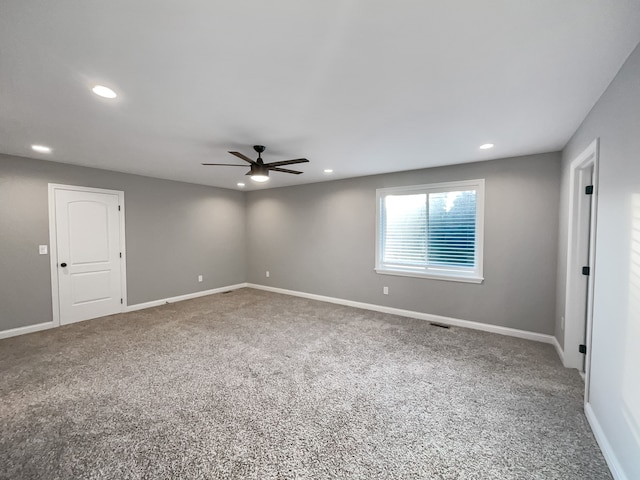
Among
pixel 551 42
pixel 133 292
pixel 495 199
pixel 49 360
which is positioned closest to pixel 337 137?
pixel 551 42

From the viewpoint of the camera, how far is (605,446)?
1763mm

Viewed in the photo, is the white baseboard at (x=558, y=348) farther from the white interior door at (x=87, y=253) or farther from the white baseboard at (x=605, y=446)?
the white interior door at (x=87, y=253)

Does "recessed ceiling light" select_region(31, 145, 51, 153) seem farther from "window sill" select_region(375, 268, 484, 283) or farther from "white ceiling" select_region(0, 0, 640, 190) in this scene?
"window sill" select_region(375, 268, 484, 283)

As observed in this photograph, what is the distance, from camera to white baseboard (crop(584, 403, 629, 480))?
5.15 ft

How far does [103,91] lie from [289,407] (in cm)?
288

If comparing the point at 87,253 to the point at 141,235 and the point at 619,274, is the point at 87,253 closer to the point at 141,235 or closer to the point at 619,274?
the point at 141,235

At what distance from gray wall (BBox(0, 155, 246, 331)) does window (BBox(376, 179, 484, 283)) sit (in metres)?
3.78

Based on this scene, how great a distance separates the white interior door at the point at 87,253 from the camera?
4.21 metres

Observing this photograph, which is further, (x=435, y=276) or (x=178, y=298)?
(x=178, y=298)

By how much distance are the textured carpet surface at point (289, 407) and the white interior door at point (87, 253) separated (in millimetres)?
630

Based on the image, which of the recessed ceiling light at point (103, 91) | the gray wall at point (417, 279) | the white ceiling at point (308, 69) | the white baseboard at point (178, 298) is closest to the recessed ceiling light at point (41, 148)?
the white ceiling at point (308, 69)

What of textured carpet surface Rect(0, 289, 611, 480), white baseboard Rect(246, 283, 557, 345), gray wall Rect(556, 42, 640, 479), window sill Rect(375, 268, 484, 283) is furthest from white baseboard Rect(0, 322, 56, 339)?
gray wall Rect(556, 42, 640, 479)

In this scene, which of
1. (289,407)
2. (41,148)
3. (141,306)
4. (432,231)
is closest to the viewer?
(289,407)

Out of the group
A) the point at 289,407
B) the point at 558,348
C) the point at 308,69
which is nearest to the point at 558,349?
the point at 558,348
